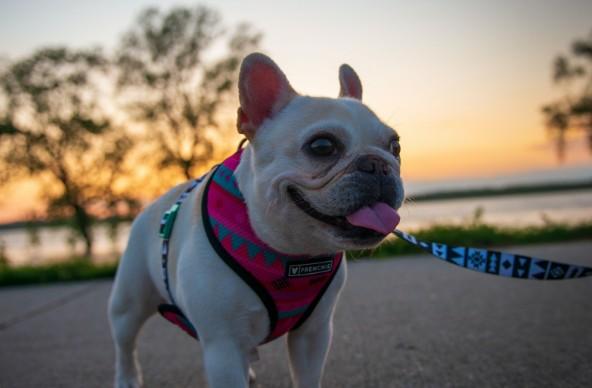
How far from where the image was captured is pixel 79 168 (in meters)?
21.0

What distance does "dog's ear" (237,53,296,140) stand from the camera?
183cm

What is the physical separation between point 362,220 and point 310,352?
80cm

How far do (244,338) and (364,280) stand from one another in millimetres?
4042

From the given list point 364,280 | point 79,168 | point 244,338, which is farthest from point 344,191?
point 79,168

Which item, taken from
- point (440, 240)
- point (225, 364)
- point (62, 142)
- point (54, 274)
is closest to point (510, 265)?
point (225, 364)

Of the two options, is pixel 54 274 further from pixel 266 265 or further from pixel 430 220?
pixel 430 220

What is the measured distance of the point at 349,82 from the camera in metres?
2.29

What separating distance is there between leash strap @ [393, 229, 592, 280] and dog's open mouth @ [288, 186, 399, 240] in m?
0.43

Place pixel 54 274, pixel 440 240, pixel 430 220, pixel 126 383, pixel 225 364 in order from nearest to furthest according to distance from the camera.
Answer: pixel 225 364 → pixel 126 383 → pixel 54 274 → pixel 440 240 → pixel 430 220

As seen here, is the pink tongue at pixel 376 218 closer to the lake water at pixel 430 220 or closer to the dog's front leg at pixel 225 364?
the dog's front leg at pixel 225 364

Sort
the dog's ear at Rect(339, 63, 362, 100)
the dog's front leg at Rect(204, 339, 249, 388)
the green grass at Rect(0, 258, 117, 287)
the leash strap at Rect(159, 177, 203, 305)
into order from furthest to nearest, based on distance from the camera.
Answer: the green grass at Rect(0, 258, 117, 287)
the dog's ear at Rect(339, 63, 362, 100)
the leash strap at Rect(159, 177, 203, 305)
the dog's front leg at Rect(204, 339, 249, 388)

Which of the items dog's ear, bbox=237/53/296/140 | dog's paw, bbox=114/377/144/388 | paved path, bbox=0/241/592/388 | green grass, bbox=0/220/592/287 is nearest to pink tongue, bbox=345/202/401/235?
dog's ear, bbox=237/53/296/140

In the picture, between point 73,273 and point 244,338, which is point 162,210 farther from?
point 73,273

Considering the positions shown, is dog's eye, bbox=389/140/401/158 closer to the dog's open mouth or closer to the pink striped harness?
the dog's open mouth
